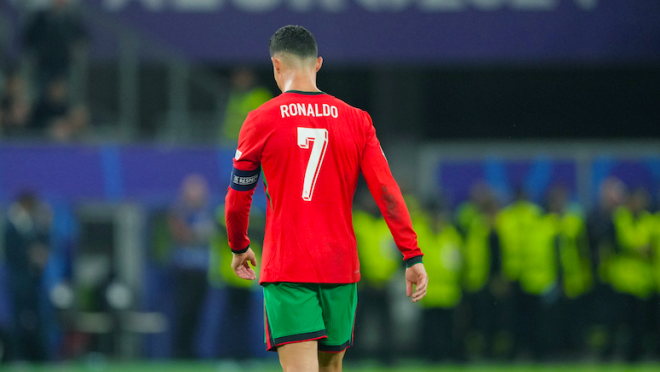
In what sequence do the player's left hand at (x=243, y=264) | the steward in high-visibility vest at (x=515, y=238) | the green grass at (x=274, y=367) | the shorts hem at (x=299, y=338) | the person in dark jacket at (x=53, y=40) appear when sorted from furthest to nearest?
the person in dark jacket at (x=53, y=40) → the steward in high-visibility vest at (x=515, y=238) → the green grass at (x=274, y=367) → the player's left hand at (x=243, y=264) → the shorts hem at (x=299, y=338)

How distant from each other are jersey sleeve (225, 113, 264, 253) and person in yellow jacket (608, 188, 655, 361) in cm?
806

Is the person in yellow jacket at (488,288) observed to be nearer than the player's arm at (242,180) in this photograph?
No

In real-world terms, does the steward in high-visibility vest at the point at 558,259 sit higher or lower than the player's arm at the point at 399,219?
lower

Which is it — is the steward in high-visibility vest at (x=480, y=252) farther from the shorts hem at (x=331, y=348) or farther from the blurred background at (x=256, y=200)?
the shorts hem at (x=331, y=348)

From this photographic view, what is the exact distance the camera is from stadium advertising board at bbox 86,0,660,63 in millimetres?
14305

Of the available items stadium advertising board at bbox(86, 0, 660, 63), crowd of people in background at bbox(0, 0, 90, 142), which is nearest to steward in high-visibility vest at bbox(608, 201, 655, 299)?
stadium advertising board at bbox(86, 0, 660, 63)

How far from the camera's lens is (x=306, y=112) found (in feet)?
15.7

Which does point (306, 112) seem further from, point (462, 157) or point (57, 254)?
point (462, 157)

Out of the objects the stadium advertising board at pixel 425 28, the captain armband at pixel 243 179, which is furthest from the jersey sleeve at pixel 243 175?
the stadium advertising board at pixel 425 28

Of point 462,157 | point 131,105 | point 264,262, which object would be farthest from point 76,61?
point 264,262

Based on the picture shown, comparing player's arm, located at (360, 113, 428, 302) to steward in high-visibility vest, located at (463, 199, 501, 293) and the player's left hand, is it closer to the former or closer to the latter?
the player's left hand

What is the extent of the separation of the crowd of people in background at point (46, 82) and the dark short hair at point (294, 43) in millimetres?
8770

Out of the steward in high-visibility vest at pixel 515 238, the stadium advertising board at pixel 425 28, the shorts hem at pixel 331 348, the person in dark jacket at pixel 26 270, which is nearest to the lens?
the shorts hem at pixel 331 348

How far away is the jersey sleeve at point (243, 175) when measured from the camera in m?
4.74
